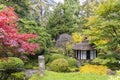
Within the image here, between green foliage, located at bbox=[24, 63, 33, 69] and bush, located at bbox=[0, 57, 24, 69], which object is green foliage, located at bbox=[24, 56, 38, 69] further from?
bush, located at bbox=[0, 57, 24, 69]

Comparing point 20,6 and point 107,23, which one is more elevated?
point 20,6

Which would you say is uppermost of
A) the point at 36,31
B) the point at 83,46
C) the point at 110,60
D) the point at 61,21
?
the point at 61,21

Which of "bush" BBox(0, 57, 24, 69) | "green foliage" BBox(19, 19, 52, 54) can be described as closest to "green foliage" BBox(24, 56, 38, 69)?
"green foliage" BBox(19, 19, 52, 54)

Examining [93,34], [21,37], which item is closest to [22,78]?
[93,34]

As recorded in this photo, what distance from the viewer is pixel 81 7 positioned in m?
37.4

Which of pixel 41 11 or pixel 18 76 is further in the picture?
pixel 41 11

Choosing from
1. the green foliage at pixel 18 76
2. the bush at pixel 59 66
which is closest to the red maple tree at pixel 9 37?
the green foliage at pixel 18 76

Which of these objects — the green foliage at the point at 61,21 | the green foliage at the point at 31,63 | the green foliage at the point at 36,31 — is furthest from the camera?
the green foliage at the point at 61,21

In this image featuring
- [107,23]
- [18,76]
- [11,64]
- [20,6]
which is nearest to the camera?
[107,23]

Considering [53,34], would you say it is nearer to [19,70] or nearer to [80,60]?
[80,60]

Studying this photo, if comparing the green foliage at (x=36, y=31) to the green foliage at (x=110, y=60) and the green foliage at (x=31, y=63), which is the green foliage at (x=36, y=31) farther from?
the green foliage at (x=110, y=60)

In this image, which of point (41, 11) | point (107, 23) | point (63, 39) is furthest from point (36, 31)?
point (41, 11)

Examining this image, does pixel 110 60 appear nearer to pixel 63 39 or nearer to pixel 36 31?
pixel 36 31

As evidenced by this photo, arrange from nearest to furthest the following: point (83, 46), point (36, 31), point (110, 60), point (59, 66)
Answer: point (110, 60) → point (59, 66) → point (36, 31) → point (83, 46)
